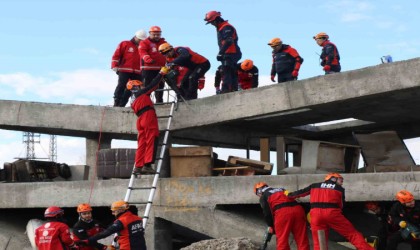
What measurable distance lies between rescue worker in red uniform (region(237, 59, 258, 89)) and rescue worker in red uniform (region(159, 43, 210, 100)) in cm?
169

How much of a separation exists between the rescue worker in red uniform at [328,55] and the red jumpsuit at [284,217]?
346 centimetres

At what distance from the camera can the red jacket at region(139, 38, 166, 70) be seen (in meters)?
14.9

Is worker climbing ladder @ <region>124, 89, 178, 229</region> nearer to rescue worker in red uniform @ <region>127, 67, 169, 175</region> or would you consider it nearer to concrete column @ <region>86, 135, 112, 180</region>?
rescue worker in red uniform @ <region>127, 67, 169, 175</region>

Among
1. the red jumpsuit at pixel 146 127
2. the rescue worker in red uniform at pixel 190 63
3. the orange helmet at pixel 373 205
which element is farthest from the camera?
the rescue worker in red uniform at pixel 190 63

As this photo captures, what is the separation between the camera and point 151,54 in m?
15.0

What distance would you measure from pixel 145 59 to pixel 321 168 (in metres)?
4.26

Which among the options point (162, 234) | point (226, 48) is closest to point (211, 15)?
point (226, 48)

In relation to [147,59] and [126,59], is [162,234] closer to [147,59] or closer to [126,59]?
[147,59]

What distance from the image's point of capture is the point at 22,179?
16281mm

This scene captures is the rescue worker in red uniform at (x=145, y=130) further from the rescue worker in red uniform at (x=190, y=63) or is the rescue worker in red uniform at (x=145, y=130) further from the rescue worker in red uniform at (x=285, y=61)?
the rescue worker in red uniform at (x=285, y=61)

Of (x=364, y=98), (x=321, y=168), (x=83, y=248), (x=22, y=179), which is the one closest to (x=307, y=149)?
(x=321, y=168)

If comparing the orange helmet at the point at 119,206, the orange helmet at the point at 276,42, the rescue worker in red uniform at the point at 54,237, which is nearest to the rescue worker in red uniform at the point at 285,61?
the orange helmet at the point at 276,42

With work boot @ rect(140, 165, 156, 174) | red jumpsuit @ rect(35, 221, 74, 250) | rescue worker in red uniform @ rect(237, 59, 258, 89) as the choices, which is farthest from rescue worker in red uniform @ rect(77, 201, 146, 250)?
rescue worker in red uniform @ rect(237, 59, 258, 89)

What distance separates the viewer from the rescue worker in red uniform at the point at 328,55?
14.5 m
